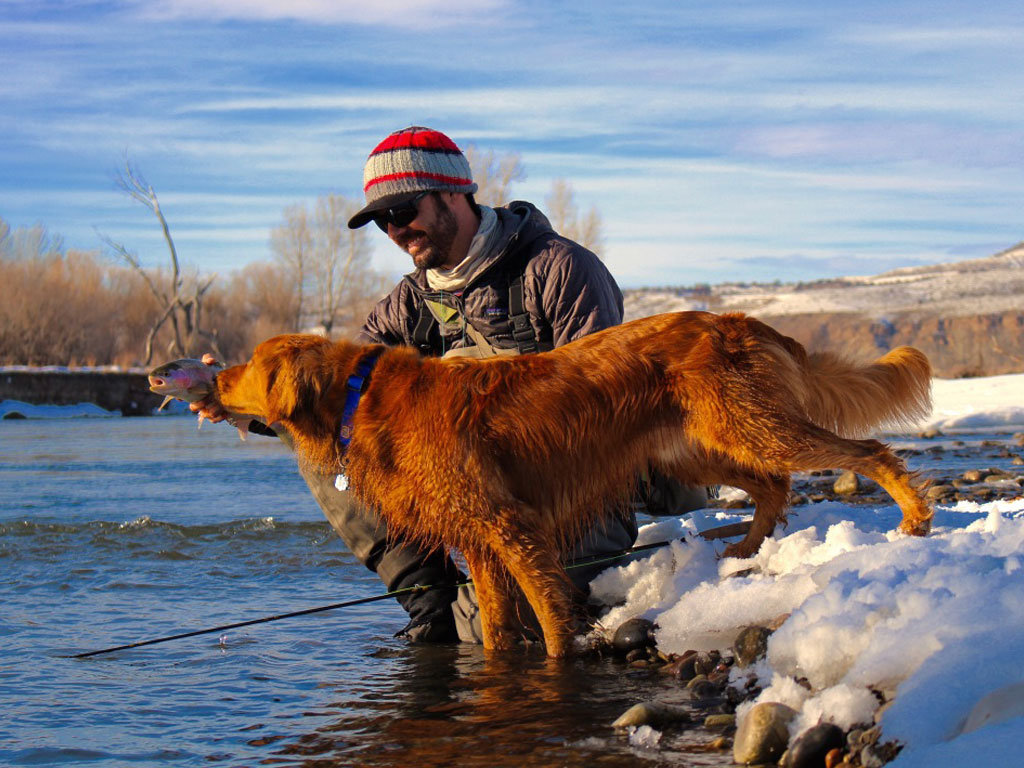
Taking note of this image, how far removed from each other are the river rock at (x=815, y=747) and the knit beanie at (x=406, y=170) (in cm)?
282

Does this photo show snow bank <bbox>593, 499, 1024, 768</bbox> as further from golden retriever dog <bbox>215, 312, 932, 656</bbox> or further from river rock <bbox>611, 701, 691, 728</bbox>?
golden retriever dog <bbox>215, 312, 932, 656</bbox>

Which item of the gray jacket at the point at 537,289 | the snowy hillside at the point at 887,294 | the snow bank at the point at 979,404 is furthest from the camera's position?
the snowy hillside at the point at 887,294

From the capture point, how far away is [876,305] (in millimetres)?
64938

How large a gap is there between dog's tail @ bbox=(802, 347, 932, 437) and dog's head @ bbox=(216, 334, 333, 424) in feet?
6.37

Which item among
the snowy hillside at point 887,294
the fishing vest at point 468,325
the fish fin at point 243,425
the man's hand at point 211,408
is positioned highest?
the snowy hillside at point 887,294

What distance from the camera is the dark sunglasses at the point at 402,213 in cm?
466

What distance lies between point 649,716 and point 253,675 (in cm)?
166

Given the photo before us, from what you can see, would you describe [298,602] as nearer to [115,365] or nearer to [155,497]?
[155,497]

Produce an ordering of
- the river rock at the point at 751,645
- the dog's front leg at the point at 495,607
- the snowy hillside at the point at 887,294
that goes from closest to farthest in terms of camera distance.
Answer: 1. the river rock at the point at 751,645
2. the dog's front leg at the point at 495,607
3. the snowy hillside at the point at 887,294

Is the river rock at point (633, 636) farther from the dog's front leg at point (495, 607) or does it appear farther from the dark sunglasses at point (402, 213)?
the dark sunglasses at point (402, 213)

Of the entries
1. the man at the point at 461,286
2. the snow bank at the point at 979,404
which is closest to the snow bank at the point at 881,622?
the man at the point at 461,286

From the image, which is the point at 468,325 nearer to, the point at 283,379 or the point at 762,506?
the point at 283,379

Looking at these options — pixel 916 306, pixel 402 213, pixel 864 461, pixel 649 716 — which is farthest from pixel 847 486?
pixel 916 306

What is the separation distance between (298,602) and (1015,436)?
38.2 feet
